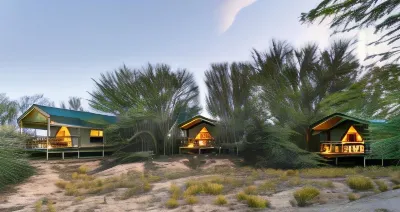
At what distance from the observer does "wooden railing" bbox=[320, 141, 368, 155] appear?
1992 cm

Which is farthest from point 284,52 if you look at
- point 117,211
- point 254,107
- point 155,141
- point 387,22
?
point 387,22

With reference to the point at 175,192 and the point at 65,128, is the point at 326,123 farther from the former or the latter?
the point at 65,128

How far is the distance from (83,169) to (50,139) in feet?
23.3

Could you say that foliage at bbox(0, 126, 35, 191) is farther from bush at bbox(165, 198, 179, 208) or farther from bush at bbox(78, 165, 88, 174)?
bush at bbox(165, 198, 179, 208)

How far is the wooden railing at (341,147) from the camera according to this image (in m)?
19.9

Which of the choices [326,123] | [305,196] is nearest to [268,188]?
[305,196]

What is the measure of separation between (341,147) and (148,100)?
13.3 meters

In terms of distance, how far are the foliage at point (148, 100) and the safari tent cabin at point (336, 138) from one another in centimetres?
959

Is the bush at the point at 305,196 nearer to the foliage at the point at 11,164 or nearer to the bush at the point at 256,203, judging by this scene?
the bush at the point at 256,203

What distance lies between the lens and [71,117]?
26875 mm

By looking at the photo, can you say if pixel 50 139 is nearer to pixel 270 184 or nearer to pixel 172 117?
pixel 172 117

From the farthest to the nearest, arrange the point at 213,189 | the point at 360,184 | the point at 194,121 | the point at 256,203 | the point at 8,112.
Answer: the point at 8,112
the point at 194,121
the point at 213,189
the point at 360,184
the point at 256,203

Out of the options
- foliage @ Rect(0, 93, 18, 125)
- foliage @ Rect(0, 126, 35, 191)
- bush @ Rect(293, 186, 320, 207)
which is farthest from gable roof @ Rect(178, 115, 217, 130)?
foliage @ Rect(0, 93, 18, 125)

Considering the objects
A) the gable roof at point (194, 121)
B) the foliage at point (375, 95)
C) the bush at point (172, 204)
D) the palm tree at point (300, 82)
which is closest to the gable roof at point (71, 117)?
the gable roof at point (194, 121)
